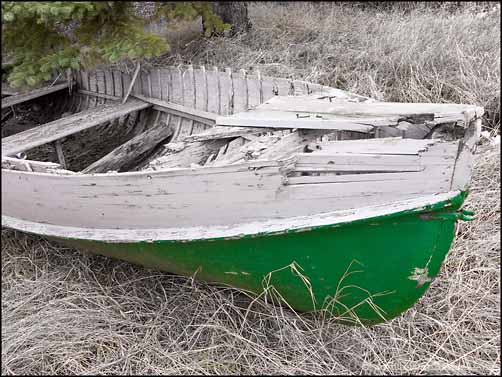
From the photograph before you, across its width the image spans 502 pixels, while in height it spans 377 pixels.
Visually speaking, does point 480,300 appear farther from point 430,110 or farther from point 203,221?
point 203,221

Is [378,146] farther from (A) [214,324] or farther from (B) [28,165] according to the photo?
(B) [28,165]

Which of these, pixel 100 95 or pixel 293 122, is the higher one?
pixel 293 122

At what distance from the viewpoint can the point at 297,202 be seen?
2.05 m

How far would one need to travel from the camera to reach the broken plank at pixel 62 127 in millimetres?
3329

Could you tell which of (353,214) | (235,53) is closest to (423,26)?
(235,53)

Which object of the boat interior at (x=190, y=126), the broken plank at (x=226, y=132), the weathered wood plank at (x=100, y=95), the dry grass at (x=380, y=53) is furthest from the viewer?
the weathered wood plank at (x=100, y=95)

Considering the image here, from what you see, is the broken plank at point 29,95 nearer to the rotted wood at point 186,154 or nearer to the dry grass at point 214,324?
the dry grass at point 214,324

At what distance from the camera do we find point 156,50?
276cm

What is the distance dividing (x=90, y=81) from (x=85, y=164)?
1085 mm

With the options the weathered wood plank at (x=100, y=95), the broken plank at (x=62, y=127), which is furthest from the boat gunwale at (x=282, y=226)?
the weathered wood plank at (x=100, y=95)

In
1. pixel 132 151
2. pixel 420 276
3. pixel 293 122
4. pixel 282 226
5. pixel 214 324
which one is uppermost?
pixel 293 122

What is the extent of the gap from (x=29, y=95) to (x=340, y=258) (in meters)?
3.48

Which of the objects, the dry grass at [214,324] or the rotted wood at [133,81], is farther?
the rotted wood at [133,81]

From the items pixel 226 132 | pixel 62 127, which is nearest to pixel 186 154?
pixel 226 132
